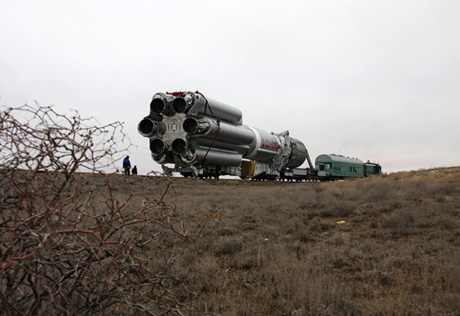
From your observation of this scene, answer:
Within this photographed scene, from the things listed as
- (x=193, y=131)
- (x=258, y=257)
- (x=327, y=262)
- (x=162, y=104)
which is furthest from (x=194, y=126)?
(x=327, y=262)

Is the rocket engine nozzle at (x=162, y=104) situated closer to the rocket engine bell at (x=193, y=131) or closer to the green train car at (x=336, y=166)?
the rocket engine bell at (x=193, y=131)

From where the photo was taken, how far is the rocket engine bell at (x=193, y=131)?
79.0ft

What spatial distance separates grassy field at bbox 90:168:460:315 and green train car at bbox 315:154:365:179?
3081cm

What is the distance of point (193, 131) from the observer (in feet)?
78.2

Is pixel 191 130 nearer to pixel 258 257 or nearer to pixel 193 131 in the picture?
pixel 193 131

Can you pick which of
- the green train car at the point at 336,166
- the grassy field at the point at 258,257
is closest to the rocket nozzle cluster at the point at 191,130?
the grassy field at the point at 258,257

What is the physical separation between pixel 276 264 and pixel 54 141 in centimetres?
392

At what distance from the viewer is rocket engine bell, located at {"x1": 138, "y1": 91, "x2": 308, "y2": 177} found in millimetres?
24078

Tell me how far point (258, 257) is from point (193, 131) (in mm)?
18290

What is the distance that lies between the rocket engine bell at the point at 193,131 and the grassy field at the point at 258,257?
14.3 metres

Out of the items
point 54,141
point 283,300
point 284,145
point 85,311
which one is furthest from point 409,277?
point 284,145

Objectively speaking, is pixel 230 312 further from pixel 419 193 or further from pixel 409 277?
pixel 419 193

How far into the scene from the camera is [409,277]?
5.17 meters

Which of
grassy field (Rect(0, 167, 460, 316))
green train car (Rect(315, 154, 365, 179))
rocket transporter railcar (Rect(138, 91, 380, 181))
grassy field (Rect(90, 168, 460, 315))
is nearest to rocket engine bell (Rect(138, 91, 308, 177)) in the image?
rocket transporter railcar (Rect(138, 91, 380, 181))
